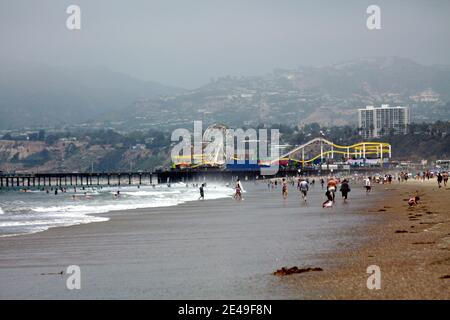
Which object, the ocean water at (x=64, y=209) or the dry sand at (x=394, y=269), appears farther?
the ocean water at (x=64, y=209)

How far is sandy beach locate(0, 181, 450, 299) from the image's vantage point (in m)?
Result: 10.9

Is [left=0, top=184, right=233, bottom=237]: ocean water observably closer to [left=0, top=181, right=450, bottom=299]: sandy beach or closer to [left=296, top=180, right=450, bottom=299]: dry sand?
[left=0, top=181, right=450, bottom=299]: sandy beach

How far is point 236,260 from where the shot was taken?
14.3m

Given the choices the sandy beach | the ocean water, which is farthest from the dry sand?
the ocean water

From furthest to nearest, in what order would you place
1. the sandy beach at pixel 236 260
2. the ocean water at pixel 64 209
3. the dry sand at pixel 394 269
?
the ocean water at pixel 64 209 < the sandy beach at pixel 236 260 < the dry sand at pixel 394 269

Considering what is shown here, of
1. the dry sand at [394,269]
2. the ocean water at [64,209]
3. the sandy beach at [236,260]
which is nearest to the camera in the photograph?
the dry sand at [394,269]

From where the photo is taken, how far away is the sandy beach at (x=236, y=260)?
35.7 feet

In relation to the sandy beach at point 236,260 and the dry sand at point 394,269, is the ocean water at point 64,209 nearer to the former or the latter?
the sandy beach at point 236,260

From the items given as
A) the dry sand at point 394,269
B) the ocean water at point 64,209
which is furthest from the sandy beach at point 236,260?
the ocean water at point 64,209
